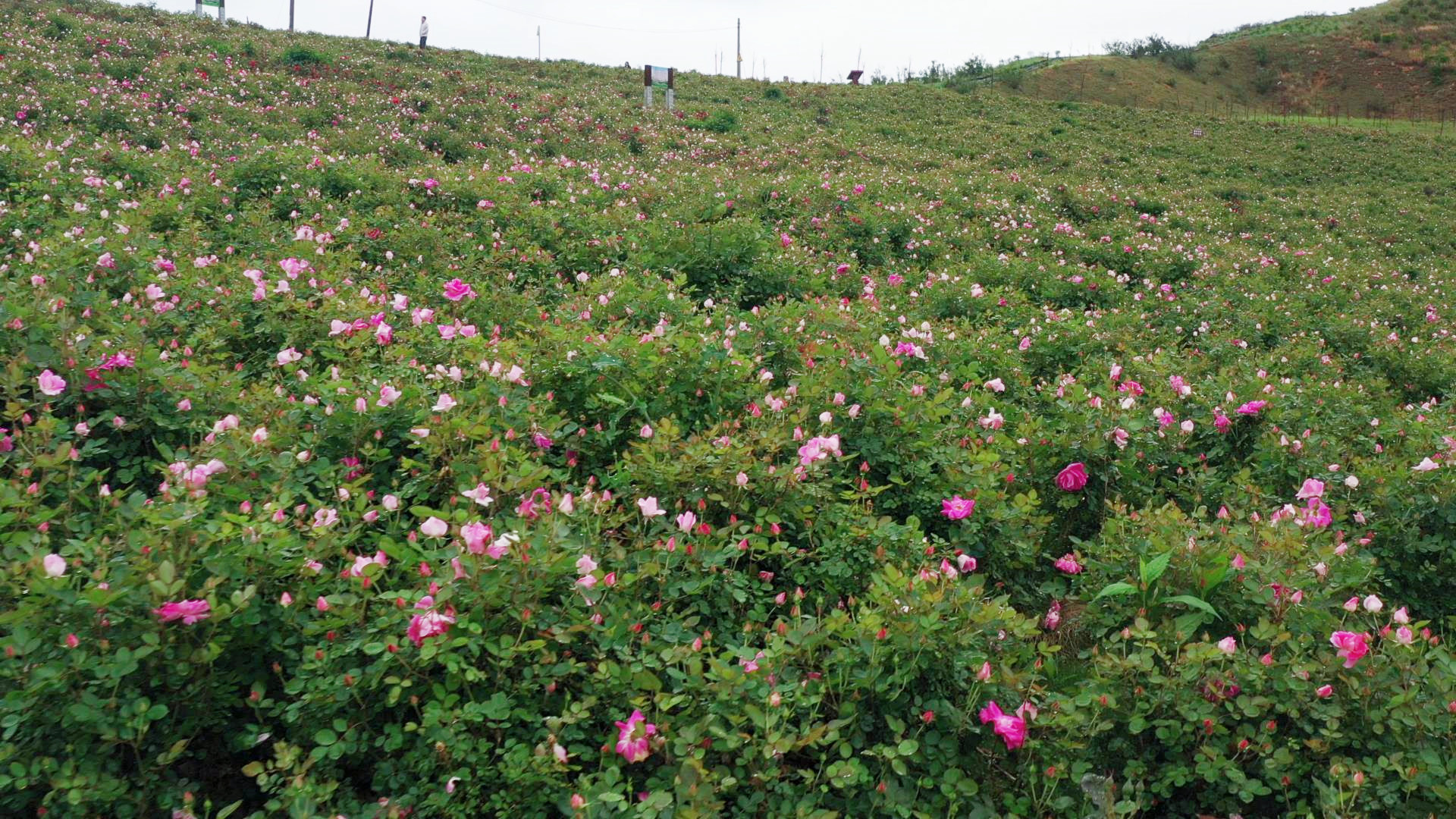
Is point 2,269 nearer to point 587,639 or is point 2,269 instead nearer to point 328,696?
point 328,696

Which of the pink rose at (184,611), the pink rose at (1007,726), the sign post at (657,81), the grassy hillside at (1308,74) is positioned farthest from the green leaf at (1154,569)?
Result: the grassy hillside at (1308,74)

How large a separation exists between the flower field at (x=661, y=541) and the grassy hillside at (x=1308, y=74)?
115 ft

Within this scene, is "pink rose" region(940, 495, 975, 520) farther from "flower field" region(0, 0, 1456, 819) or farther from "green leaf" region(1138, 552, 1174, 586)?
"green leaf" region(1138, 552, 1174, 586)

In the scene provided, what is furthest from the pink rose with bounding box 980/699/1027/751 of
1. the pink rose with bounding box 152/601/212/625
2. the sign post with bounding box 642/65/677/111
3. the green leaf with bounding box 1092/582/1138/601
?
the sign post with bounding box 642/65/677/111

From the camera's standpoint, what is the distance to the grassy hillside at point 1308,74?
118 feet

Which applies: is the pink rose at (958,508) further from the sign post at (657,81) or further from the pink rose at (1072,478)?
the sign post at (657,81)

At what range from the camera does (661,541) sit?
8.41 ft

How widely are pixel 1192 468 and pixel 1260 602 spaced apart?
1609 mm

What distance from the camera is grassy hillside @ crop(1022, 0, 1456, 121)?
35969 mm

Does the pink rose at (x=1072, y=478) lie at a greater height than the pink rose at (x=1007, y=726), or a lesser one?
greater

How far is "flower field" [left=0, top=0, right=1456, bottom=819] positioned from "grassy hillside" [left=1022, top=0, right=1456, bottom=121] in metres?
35.0

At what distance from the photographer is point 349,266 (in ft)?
16.6

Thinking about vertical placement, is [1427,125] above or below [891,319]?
above

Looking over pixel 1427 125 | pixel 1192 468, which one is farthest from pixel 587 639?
pixel 1427 125
